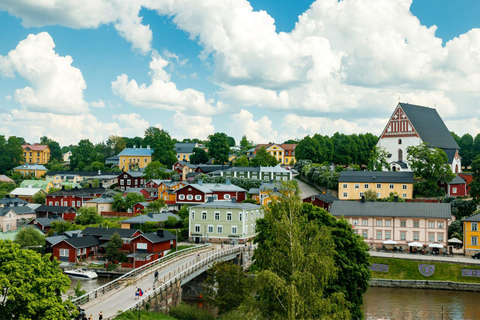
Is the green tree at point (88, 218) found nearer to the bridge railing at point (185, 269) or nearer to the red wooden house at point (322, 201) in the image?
the bridge railing at point (185, 269)

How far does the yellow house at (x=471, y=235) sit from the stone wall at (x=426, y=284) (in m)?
7.03

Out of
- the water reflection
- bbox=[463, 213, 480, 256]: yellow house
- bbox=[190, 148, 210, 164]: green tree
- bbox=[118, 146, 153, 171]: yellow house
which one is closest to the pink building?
bbox=[463, 213, 480, 256]: yellow house

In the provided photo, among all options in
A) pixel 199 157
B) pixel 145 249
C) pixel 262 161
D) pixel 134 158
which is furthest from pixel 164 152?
pixel 145 249

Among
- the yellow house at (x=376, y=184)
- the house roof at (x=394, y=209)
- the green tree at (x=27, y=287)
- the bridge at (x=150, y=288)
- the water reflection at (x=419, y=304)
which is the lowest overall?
the water reflection at (x=419, y=304)

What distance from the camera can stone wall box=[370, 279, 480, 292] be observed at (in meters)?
44.2

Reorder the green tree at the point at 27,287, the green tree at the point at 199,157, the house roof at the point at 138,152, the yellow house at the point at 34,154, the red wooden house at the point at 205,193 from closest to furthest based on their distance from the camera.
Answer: the green tree at the point at 27,287 < the red wooden house at the point at 205,193 < the green tree at the point at 199,157 < the house roof at the point at 138,152 < the yellow house at the point at 34,154

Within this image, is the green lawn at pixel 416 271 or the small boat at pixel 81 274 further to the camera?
the small boat at pixel 81 274

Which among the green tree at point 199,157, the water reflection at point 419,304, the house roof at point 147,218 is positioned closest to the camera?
the water reflection at point 419,304

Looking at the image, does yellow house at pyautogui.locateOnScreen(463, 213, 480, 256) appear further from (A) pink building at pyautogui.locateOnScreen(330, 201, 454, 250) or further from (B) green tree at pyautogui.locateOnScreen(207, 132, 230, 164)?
(B) green tree at pyautogui.locateOnScreen(207, 132, 230, 164)

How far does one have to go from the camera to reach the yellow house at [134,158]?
4899 inches

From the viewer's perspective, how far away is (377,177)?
69562 mm

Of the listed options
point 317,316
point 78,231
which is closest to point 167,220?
point 78,231

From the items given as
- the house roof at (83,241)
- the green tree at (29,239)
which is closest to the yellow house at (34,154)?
the green tree at (29,239)

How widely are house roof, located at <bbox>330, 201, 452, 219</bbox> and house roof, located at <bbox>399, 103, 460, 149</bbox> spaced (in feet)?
104
